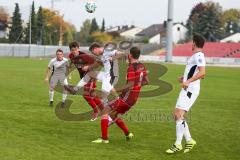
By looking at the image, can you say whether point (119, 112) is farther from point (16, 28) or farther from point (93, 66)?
point (16, 28)

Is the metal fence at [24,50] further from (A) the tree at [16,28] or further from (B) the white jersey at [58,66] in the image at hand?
(B) the white jersey at [58,66]

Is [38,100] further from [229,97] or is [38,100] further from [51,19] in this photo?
[51,19]

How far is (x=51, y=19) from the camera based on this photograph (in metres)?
143

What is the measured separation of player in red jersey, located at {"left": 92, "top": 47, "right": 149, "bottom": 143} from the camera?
33.4ft

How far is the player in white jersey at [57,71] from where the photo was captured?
17141mm

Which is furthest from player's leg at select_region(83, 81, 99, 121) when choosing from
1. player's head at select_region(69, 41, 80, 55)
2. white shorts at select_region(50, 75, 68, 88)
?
white shorts at select_region(50, 75, 68, 88)

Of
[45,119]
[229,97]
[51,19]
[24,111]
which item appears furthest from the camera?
[51,19]

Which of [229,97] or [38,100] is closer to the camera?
[38,100]

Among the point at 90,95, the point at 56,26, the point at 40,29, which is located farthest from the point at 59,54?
the point at 56,26

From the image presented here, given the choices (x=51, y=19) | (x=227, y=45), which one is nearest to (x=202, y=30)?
(x=227, y=45)

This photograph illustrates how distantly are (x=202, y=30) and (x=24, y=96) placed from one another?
354ft

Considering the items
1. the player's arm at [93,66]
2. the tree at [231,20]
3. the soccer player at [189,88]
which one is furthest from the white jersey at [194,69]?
the tree at [231,20]

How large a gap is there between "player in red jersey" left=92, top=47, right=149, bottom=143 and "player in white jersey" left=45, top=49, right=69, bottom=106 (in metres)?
6.52

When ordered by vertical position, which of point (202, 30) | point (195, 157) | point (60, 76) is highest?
point (202, 30)
